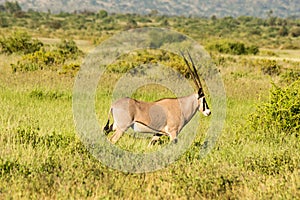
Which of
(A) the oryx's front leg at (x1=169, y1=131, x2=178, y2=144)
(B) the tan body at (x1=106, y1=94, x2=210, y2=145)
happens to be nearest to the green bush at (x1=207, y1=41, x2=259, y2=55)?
(B) the tan body at (x1=106, y1=94, x2=210, y2=145)

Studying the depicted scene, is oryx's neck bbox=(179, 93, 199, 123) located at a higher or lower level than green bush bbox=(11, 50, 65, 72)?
higher

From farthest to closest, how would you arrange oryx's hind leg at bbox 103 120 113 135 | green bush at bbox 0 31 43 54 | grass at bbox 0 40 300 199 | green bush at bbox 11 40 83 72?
1. green bush at bbox 0 31 43 54
2. green bush at bbox 11 40 83 72
3. oryx's hind leg at bbox 103 120 113 135
4. grass at bbox 0 40 300 199

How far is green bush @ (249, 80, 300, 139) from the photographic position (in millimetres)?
8875

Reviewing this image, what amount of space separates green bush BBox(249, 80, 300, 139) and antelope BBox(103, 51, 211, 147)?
5.72 ft

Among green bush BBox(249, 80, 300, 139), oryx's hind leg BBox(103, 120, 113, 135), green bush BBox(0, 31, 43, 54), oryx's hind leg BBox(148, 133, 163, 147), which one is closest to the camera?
oryx's hind leg BBox(148, 133, 163, 147)

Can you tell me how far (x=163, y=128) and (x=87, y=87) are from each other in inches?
263

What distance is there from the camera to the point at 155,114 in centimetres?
736

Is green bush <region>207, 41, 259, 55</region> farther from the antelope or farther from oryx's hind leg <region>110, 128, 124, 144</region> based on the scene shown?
oryx's hind leg <region>110, 128, 124, 144</region>

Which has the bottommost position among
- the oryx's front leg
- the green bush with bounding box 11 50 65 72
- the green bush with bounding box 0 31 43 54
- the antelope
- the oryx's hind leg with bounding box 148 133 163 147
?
the green bush with bounding box 0 31 43 54

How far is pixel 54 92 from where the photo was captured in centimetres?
1250

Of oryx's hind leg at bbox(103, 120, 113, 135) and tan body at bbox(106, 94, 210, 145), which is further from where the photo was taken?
oryx's hind leg at bbox(103, 120, 113, 135)

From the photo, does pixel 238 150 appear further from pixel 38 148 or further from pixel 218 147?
pixel 38 148

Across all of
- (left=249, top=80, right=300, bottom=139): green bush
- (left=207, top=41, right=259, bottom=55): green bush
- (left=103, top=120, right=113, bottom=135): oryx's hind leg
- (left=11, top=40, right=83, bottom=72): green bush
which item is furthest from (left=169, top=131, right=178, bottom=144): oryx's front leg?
(left=207, top=41, right=259, bottom=55): green bush

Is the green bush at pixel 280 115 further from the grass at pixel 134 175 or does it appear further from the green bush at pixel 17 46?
the green bush at pixel 17 46
